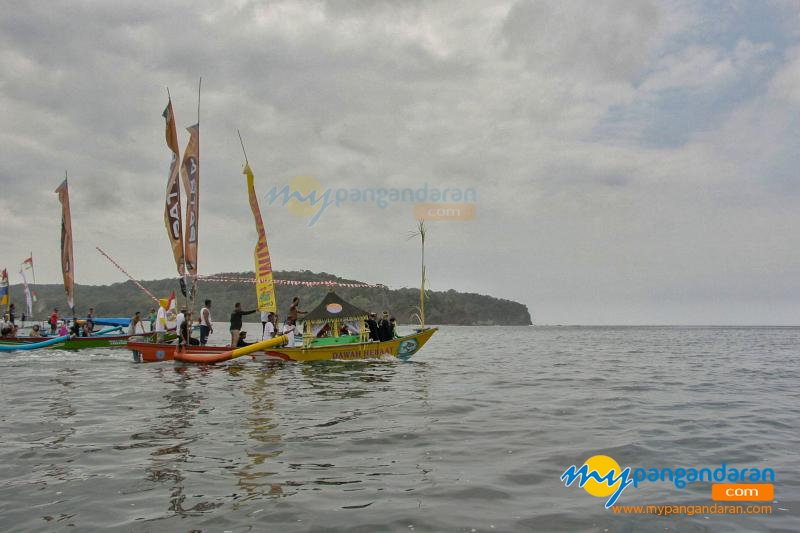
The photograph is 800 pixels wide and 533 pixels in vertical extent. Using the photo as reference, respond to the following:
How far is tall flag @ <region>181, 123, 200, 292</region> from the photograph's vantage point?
84.2 feet

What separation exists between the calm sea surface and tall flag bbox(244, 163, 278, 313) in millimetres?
7725

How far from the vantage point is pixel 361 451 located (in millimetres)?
9562

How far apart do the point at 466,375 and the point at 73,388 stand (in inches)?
568

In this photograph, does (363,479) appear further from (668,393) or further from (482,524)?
(668,393)

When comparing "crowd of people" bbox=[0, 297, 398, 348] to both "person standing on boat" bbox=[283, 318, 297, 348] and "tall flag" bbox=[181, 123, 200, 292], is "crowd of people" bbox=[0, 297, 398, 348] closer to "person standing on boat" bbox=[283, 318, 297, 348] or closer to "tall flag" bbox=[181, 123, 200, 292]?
"person standing on boat" bbox=[283, 318, 297, 348]

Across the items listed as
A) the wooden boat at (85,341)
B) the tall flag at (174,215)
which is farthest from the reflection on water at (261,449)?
the wooden boat at (85,341)

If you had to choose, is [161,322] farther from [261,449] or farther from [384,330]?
[261,449]

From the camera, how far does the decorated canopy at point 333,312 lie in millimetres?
26422

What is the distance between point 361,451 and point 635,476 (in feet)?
14.4

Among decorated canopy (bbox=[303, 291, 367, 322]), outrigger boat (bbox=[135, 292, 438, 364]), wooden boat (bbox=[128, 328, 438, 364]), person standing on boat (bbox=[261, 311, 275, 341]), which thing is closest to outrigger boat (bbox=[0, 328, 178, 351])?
wooden boat (bbox=[128, 328, 438, 364])

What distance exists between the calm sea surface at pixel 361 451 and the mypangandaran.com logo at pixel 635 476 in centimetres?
19

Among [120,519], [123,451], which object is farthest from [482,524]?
[123,451]

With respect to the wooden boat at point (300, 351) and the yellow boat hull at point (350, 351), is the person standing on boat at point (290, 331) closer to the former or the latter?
the wooden boat at point (300, 351)

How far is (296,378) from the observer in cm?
2042
